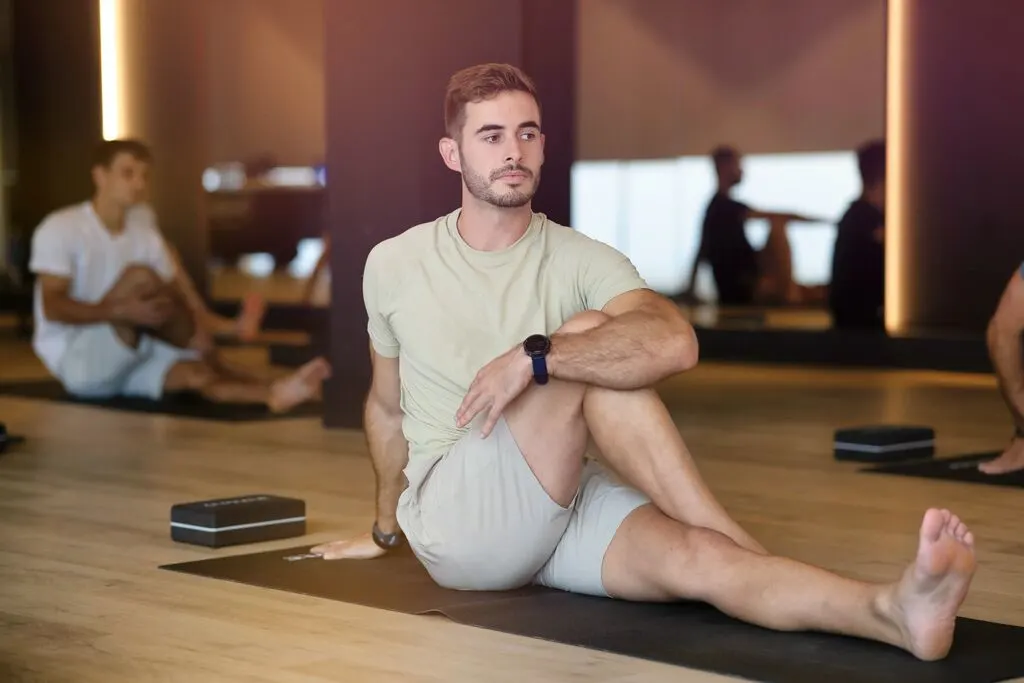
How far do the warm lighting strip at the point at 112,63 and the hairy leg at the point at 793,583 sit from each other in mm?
9109

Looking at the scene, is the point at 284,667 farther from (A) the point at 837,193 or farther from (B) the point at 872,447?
(A) the point at 837,193

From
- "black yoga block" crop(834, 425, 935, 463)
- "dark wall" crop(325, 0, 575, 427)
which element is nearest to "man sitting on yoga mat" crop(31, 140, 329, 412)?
"dark wall" crop(325, 0, 575, 427)

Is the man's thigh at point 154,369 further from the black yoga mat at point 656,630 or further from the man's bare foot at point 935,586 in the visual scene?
the man's bare foot at point 935,586

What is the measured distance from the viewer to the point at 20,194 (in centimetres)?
1265

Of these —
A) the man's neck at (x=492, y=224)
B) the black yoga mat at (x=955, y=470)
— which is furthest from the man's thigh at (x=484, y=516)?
the black yoga mat at (x=955, y=470)

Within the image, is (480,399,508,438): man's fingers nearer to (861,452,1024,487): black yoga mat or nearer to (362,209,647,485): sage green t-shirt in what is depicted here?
(362,209,647,485): sage green t-shirt

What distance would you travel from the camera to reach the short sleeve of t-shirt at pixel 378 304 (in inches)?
133

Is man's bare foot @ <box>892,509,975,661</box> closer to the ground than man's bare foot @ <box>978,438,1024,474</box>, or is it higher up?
higher up

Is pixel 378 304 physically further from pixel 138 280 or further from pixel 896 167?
pixel 896 167

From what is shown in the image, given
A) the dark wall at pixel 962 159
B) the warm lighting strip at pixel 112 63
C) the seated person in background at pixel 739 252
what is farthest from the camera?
the warm lighting strip at pixel 112 63

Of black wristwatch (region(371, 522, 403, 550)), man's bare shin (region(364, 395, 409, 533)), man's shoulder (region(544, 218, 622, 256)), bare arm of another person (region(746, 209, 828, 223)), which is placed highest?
man's shoulder (region(544, 218, 622, 256))

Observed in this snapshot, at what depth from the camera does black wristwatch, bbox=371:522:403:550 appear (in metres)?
3.67

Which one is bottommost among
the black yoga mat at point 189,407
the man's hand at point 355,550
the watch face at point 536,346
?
the black yoga mat at point 189,407

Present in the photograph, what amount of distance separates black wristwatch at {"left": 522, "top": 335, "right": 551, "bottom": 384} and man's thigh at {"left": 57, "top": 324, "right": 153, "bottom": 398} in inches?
181
